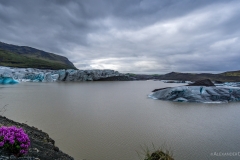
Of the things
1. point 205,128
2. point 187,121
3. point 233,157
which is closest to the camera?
point 233,157

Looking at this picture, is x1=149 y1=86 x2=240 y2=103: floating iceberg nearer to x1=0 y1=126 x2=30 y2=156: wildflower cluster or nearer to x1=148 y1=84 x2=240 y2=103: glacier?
x1=148 y1=84 x2=240 y2=103: glacier

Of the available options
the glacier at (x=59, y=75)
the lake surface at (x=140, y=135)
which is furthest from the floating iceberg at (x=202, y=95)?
the glacier at (x=59, y=75)

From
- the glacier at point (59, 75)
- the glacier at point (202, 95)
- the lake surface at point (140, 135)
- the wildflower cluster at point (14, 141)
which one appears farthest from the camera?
the glacier at point (59, 75)

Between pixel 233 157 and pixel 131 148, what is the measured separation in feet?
8.70

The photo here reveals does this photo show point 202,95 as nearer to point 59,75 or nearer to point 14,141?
point 14,141

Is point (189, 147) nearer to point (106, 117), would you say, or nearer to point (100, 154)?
point (100, 154)

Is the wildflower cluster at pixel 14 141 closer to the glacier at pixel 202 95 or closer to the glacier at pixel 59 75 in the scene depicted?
the glacier at pixel 202 95

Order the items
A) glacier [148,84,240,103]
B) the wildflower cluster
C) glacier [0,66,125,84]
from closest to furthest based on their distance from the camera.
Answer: the wildflower cluster
glacier [148,84,240,103]
glacier [0,66,125,84]

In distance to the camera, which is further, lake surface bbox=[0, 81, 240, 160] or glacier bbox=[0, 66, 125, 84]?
glacier bbox=[0, 66, 125, 84]

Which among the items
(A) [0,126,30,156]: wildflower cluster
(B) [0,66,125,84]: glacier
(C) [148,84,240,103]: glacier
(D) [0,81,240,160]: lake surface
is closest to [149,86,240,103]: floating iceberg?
(C) [148,84,240,103]: glacier

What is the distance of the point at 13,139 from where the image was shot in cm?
253

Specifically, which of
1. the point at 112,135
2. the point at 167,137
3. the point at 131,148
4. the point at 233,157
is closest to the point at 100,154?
→ the point at 131,148

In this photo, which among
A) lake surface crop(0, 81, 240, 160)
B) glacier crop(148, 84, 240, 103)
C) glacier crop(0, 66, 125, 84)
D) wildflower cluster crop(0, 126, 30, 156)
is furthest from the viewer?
glacier crop(0, 66, 125, 84)

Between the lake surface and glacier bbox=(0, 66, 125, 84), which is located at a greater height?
glacier bbox=(0, 66, 125, 84)
